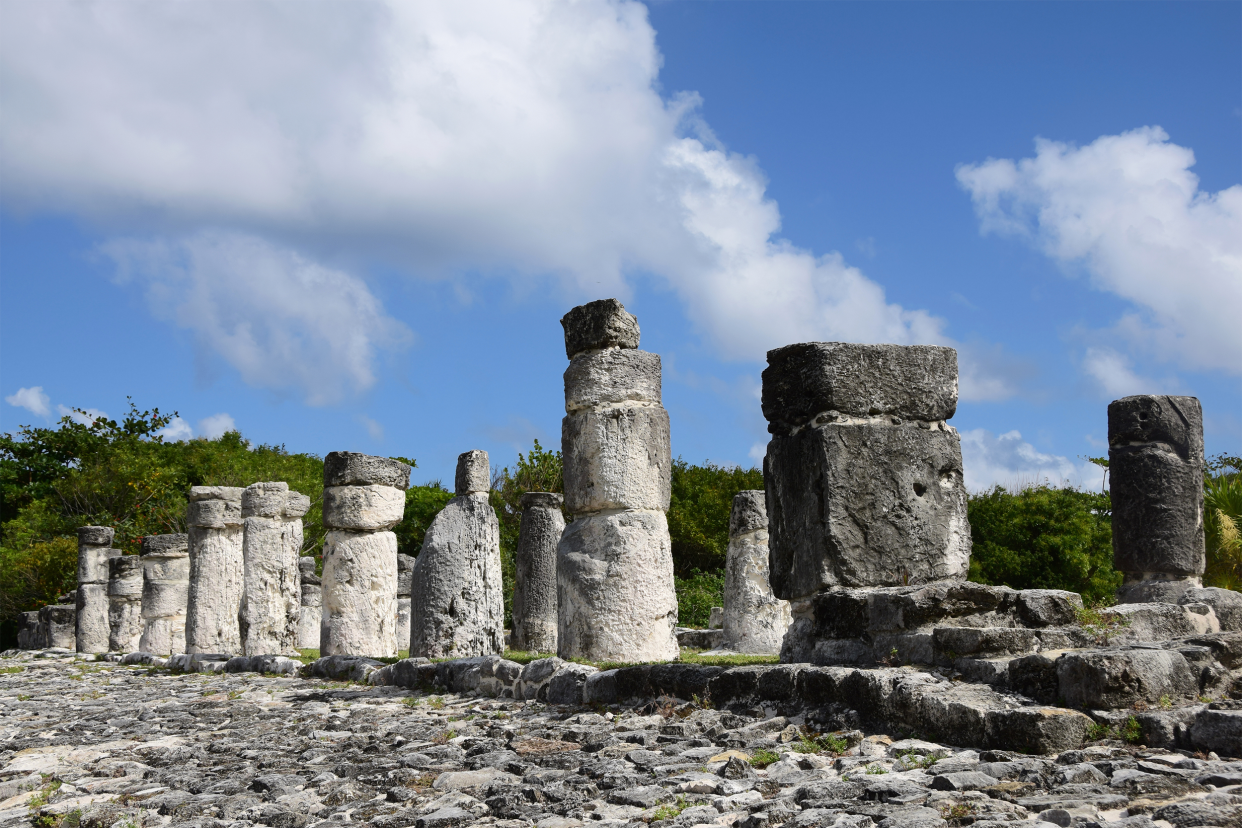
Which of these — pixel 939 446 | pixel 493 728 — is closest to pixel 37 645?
pixel 493 728

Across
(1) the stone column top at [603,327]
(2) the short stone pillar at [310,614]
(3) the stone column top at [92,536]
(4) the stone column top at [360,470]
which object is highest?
(1) the stone column top at [603,327]

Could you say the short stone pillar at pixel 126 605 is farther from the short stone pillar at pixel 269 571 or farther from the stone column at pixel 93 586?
the short stone pillar at pixel 269 571

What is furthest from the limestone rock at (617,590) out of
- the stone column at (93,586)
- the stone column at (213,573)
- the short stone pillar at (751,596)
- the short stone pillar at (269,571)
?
the stone column at (93,586)

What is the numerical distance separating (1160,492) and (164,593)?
14.9m

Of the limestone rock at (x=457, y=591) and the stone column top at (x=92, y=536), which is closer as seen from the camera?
the limestone rock at (x=457, y=591)

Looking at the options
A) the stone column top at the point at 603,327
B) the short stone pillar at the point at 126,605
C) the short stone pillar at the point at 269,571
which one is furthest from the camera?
the short stone pillar at the point at 126,605

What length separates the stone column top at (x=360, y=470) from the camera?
12.9 m

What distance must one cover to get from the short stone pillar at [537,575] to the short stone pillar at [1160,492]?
A: 21.1ft

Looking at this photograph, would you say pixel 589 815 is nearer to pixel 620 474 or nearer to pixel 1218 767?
pixel 1218 767

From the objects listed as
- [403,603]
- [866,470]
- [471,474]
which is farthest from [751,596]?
[403,603]

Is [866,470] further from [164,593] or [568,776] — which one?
[164,593]

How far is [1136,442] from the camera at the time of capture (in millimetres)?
Result: 11023

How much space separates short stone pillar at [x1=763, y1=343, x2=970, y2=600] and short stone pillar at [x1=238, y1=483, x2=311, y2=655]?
1023 centimetres

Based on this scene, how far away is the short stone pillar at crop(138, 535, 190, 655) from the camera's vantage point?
17734 millimetres
